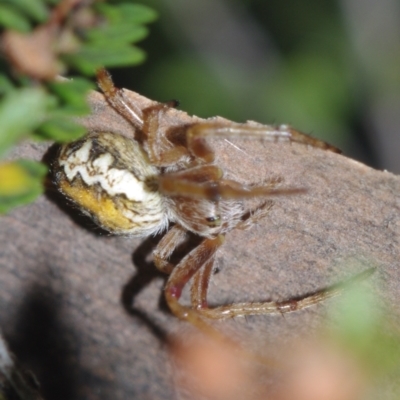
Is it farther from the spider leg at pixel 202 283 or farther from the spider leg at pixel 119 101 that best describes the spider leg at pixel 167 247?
the spider leg at pixel 119 101

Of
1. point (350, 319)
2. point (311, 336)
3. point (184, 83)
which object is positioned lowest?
point (311, 336)

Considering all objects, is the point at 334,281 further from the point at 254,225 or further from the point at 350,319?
the point at 254,225

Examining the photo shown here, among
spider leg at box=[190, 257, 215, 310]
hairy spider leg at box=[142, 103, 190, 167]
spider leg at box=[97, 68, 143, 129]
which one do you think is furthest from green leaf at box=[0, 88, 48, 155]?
spider leg at box=[190, 257, 215, 310]

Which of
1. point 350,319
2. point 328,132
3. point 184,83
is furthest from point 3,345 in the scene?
point 328,132

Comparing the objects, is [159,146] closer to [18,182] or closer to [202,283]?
[202,283]

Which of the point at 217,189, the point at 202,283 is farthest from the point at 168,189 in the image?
the point at 202,283

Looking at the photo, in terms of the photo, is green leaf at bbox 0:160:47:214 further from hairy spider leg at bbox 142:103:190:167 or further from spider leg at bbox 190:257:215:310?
spider leg at bbox 190:257:215:310

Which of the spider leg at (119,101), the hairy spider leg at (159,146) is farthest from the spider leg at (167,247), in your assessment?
the spider leg at (119,101)
